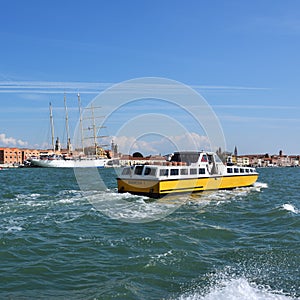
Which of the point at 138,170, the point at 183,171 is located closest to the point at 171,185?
the point at 183,171

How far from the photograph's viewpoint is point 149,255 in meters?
13.6

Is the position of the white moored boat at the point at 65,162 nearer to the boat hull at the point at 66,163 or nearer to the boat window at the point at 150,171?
the boat hull at the point at 66,163

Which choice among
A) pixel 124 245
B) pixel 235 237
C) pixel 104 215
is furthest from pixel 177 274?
pixel 104 215

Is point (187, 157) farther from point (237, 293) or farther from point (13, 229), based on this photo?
point (237, 293)

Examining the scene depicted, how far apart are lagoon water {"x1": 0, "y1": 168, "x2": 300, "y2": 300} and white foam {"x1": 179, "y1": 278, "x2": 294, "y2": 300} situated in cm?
3

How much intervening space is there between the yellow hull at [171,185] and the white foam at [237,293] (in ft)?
62.8

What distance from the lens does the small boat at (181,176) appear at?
99.5 feet

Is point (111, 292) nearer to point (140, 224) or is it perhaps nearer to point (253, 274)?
point (253, 274)

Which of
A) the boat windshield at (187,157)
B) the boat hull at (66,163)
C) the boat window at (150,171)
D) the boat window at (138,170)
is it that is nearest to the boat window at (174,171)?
the boat window at (150,171)

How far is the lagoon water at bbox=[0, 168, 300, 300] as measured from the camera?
409 inches

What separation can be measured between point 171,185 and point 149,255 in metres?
A: 17.2

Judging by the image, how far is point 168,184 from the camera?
30.4 metres

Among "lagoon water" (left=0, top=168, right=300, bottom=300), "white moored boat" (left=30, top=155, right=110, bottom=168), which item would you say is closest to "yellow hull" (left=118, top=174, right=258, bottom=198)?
"lagoon water" (left=0, top=168, right=300, bottom=300)

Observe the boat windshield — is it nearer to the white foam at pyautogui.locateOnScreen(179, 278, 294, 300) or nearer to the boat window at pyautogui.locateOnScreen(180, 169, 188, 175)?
the boat window at pyautogui.locateOnScreen(180, 169, 188, 175)
